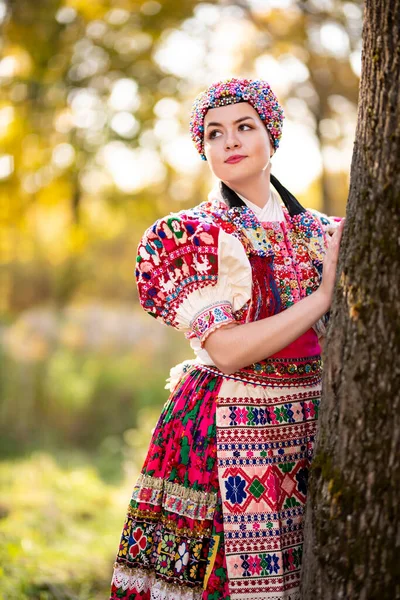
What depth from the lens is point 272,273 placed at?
2.22 m

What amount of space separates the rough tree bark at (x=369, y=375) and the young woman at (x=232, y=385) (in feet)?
0.74

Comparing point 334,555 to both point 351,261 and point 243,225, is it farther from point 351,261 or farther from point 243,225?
point 243,225

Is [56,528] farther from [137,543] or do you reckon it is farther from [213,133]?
[213,133]

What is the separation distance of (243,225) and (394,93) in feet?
2.18

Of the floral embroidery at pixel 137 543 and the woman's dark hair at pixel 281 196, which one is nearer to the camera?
the floral embroidery at pixel 137 543

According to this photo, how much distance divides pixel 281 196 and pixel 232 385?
2.15 feet

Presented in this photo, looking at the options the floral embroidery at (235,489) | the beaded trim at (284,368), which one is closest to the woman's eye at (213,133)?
the beaded trim at (284,368)

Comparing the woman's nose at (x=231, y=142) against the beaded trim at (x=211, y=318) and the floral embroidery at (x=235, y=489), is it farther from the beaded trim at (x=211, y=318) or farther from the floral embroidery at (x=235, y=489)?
the floral embroidery at (x=235, y=489)

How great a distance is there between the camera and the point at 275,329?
78.6 inches

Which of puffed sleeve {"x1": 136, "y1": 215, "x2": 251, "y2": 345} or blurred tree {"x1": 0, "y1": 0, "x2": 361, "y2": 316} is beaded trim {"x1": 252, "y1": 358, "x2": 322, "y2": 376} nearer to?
puffed sleeve {"x1": 136, "y1": 215, "x2": 251, "y2": 345}

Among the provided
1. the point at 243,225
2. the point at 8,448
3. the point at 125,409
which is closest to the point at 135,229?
the point at 125,409

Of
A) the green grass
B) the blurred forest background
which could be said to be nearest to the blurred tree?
the blurred forest background

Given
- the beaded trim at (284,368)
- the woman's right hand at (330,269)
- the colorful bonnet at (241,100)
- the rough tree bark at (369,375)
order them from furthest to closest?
the colorful bonnet at (241,100) → the beaded trim at (284,368) → the woman's right hand at (330,269) → the rough tree bark at (369,375)

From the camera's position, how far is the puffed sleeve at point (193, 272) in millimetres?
2082
